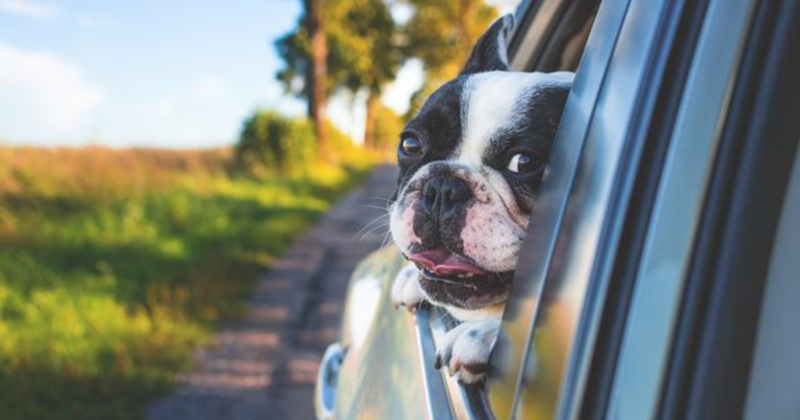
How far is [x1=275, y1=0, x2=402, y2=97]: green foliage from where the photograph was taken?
73.3 feet

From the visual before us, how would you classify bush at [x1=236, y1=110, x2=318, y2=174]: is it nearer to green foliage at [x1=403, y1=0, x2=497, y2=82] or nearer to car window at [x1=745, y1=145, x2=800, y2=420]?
green foliage at [x1=403, y1=0, x2=497, y2=82]

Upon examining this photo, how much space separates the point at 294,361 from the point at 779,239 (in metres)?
4.91

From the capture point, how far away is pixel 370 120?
33781mm

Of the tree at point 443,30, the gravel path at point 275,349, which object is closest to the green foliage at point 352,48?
the tree at point 443,30

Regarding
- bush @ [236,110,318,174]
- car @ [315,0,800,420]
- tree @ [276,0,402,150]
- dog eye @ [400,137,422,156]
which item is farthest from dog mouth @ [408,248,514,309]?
tree @ [276,0,402,150]

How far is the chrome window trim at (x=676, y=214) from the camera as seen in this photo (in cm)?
81

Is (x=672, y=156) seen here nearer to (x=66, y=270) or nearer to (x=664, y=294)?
(x=664, y=294)

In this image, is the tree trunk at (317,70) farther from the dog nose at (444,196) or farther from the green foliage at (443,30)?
the dog nose at (444,196)

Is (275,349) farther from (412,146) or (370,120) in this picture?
(370,120)

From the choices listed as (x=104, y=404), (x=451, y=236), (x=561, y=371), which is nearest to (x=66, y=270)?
(x=104, y=404)

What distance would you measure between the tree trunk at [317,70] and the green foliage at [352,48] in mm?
1123

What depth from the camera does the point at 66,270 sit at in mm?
6855

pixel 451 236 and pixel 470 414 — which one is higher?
pixel 451 236

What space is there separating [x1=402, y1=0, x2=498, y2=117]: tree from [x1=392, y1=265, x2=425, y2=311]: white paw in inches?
793
